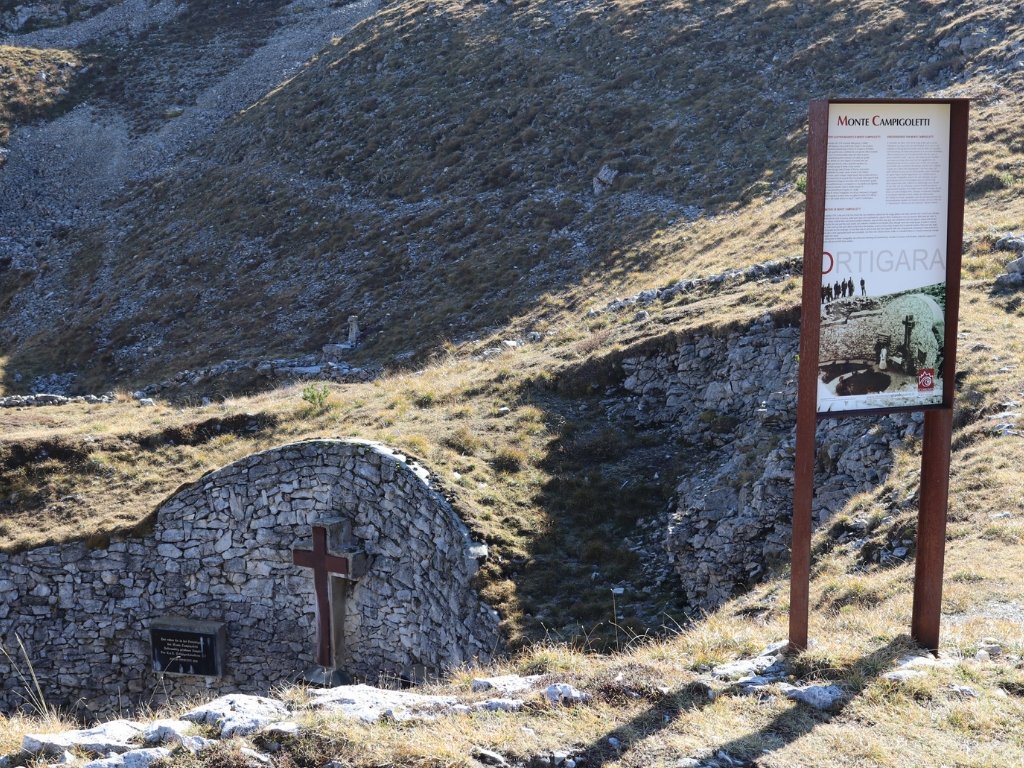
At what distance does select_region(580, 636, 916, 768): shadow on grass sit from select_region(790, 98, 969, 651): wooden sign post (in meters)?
0.44

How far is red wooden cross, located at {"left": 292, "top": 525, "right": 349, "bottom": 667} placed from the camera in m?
13.2

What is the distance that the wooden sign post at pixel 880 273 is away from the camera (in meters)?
6.30

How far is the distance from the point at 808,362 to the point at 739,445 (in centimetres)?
779

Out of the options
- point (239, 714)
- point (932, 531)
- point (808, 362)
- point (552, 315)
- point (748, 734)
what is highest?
point (808, 362)

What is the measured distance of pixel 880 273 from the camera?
648 centimetres

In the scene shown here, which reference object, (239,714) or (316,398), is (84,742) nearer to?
(239,714)

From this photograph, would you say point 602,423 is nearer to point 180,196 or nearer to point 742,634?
point 742,634

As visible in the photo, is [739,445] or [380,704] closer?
[380,704]

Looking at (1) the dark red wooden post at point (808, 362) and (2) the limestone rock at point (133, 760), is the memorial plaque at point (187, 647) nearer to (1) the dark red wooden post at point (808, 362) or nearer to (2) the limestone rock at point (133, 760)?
(2) the limestone rock at point (133, 760)

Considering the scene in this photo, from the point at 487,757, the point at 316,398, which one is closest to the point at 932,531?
the point at 487,757

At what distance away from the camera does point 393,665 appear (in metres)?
13.0

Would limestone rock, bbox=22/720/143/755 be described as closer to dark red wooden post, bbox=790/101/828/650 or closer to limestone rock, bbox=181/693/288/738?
limestone rock, bbox=181/693/288/738

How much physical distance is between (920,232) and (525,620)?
709 cm

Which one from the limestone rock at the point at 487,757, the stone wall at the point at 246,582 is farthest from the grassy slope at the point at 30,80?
the limestone rock at the point at 487,757
